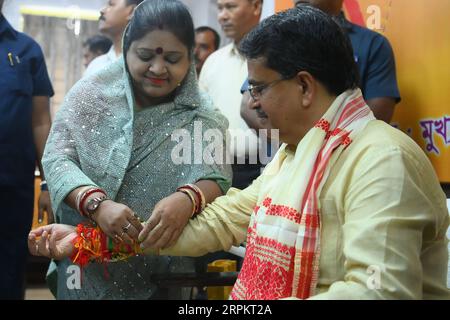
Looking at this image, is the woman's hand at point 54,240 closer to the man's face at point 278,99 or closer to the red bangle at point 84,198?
the red bangle at point 84,198

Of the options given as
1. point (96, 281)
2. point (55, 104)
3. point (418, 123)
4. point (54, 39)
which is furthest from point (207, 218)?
point (418, 123)

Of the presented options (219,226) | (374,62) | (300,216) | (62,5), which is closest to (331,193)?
(300,216)

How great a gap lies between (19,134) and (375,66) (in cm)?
92

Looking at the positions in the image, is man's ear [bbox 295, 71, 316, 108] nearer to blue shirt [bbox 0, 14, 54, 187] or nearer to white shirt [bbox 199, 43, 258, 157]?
white shirt [bbox 199, 43, 258, 157]

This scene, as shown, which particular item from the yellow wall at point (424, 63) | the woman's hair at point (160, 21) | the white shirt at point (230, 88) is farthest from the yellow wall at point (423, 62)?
the woman's hair at point (160, 21)

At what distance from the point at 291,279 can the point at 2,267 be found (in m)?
0.88

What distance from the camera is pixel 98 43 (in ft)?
4.70

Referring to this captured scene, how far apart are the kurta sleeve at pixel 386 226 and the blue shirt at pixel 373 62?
1.96 feet

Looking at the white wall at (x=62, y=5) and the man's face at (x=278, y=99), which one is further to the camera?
the white wall at (x=62, y=5)

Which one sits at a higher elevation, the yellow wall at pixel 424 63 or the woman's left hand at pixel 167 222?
the yellow wall at pixel 424 63

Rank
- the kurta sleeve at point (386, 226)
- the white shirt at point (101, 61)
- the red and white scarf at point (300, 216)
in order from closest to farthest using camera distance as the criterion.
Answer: the kurta sleeve at point (386, 226)
the red and white scarf at point (300, 216)
the white shirt at point (101, 61)

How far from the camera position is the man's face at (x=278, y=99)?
1.13m

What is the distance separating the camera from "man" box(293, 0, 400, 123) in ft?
5.23

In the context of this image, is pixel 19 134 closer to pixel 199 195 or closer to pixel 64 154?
pixel 64 154
